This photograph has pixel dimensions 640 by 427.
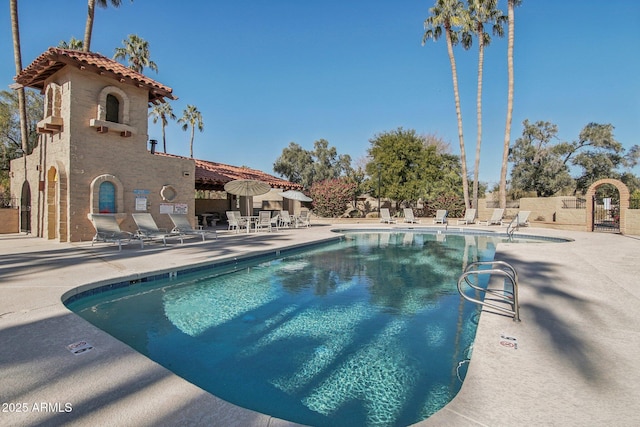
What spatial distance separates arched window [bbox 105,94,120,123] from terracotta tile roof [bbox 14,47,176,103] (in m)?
0.72

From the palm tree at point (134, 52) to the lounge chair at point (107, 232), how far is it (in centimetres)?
1801

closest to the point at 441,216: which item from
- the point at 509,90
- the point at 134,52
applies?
the point at 509,90

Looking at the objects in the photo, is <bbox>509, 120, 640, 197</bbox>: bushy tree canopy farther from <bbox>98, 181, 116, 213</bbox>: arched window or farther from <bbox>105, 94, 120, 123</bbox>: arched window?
<bbox>98, 181, 116, 213</bbox>: arched window

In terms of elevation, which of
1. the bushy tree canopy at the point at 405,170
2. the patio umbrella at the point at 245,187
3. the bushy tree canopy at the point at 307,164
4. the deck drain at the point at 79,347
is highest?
the bushy tree canopy at the point at 307,164

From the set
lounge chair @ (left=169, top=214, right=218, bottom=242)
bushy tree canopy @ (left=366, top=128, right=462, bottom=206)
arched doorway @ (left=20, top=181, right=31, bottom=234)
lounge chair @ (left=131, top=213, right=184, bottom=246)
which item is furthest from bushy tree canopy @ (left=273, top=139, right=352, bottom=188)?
lounge chair @ (left=131, top=213, right=184, bottom=246)

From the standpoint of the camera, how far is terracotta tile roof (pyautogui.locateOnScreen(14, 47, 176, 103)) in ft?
33.8

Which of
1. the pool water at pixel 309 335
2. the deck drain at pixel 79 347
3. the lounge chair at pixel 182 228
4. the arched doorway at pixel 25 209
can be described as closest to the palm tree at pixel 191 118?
the arched doorway at pixel 25 209

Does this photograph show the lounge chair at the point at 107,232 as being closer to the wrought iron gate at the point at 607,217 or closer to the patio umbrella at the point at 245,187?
the patio umbrella at the point at 245,187

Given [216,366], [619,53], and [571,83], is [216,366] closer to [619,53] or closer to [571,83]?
[619,53]

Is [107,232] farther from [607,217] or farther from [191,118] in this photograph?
[191,118]

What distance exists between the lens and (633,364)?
2918 millimetres

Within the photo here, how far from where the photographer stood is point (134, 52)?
23391mm

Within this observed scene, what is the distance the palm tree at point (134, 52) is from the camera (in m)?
23.2

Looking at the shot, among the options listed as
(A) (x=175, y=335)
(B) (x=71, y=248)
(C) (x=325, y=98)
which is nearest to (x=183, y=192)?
(B) (x=71, y=248)
